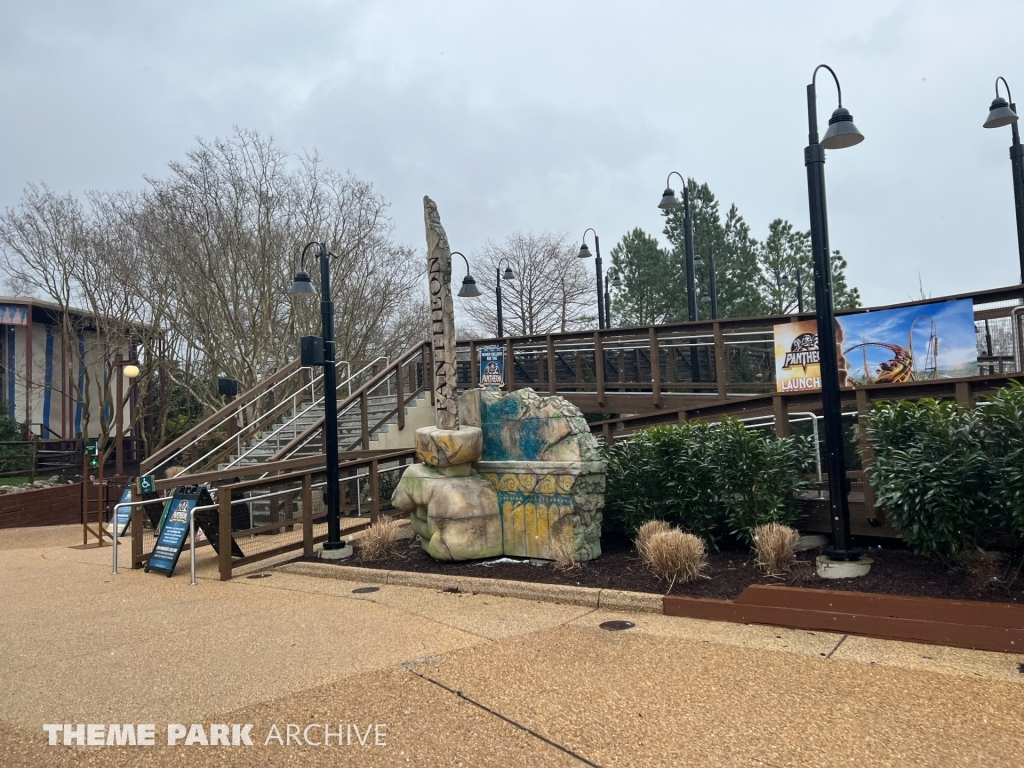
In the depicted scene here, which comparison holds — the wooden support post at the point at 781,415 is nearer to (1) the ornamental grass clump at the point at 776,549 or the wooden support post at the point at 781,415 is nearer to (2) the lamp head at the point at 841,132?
(1) the ornamental grass clump at the point at 776,549

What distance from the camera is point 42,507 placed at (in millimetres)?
17000

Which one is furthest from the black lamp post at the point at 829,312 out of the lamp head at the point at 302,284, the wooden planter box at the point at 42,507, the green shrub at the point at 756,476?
the wooden planter box at the point at 42,507

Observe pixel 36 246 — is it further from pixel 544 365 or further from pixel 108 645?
pixel 108 645

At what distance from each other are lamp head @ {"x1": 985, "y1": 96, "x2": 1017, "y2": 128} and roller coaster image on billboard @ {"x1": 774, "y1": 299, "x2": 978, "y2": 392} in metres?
3.17

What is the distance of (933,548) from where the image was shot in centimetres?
559

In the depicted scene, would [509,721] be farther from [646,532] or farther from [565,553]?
[565,553]

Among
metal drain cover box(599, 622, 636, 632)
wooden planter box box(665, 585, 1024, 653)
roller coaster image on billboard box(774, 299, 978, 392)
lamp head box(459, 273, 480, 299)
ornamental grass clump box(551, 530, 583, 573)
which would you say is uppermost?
lamp head box(459, 273, 480, 299)

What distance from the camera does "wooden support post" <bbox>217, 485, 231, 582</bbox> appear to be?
8219 mm

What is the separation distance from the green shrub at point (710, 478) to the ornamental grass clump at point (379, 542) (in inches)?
105

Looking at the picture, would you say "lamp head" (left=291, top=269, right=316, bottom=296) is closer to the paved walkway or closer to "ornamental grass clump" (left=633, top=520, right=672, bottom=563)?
the paved walkway

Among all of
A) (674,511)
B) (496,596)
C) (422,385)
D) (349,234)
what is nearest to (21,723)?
(496,596)

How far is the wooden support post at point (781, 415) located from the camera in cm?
742

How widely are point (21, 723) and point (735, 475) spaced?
227 inches

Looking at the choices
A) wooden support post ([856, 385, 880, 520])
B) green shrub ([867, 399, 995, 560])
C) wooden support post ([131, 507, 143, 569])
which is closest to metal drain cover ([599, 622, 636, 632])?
green shrub ([867, 399, 995, 560])
